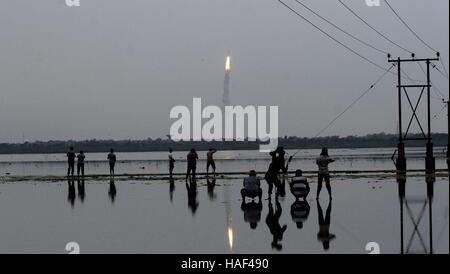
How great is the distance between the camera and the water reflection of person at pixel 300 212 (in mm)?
15648

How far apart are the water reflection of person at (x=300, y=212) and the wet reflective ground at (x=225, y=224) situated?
26 mm

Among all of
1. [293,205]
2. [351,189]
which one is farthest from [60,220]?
[351,189]

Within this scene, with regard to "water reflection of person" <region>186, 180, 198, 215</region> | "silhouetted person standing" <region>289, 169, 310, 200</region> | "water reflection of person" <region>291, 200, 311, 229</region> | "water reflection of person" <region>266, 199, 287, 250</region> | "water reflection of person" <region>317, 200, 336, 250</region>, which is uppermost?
"silhouetted person standing" <region>289, 169, 310, 200</region>

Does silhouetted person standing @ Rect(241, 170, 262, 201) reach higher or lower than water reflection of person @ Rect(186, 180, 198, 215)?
higher

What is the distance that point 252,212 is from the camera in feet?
60.3

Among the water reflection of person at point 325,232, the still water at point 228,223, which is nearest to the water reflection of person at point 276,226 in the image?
the still water at point 228,223

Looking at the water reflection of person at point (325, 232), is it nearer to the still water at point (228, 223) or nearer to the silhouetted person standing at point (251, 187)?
the still water at point (228, 223)

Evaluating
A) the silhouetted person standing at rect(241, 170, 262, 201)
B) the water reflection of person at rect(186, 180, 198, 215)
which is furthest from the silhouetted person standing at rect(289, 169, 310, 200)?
the water reflection of person at rect(186, 180, 198, 215)

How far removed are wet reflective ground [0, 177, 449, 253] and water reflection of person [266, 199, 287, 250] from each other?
0.8 inches

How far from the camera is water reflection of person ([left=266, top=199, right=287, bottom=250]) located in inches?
476


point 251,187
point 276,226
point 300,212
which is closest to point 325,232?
point 276,226

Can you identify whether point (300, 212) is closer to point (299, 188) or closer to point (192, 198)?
point (299, 188)

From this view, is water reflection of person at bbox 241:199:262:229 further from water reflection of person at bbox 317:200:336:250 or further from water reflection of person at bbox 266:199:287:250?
water reflection of person at bbox 317:200:336:250

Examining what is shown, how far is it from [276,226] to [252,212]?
359 centimetres
